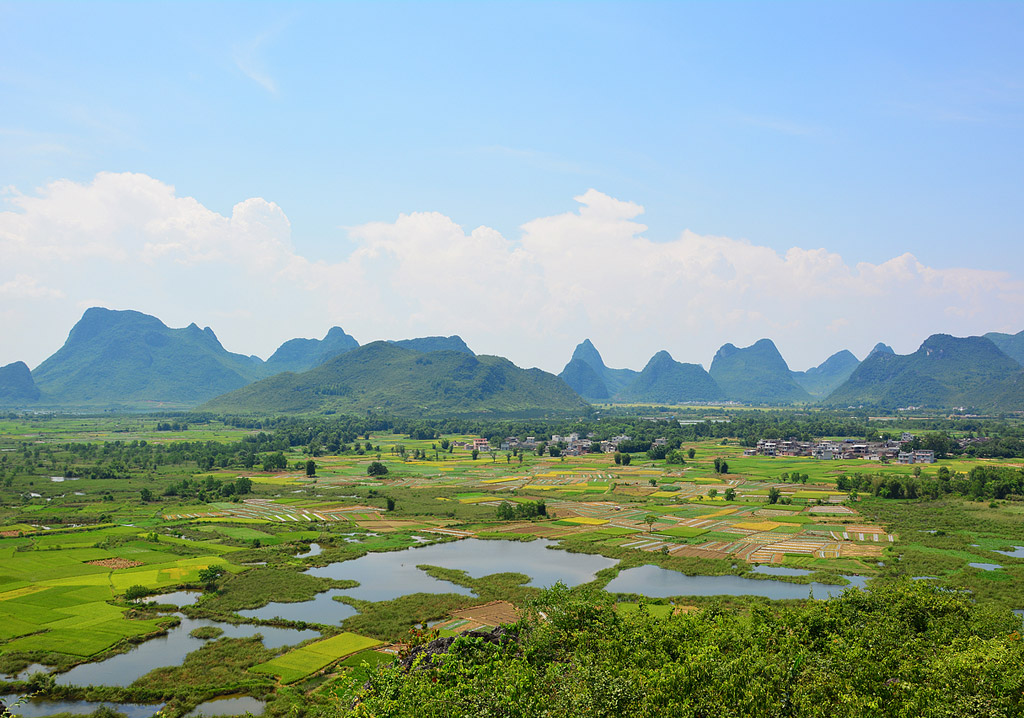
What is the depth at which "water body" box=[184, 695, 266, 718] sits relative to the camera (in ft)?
77.9

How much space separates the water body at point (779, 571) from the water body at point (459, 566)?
1026 cm

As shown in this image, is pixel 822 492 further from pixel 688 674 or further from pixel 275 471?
pixel 275 471

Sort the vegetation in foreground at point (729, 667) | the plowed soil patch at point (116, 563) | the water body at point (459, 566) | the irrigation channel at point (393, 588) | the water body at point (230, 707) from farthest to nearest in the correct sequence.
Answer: the plowed soil patch at point (116, 563) → the water body at point (459, 566) → the irrigation channel at point (393, 588) → the water body at point (230, 707) → the vegetation in foreground at point (729, 667)

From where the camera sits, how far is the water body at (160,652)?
87.3 ft

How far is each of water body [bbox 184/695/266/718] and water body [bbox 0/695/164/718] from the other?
5.28ft

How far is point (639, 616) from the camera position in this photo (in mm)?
26625

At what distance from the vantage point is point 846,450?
352 ft

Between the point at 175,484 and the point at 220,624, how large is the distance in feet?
176

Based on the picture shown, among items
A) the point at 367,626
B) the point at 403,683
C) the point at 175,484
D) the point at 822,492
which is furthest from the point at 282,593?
the point at 822,492

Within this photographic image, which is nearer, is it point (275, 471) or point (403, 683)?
point (403, 683)

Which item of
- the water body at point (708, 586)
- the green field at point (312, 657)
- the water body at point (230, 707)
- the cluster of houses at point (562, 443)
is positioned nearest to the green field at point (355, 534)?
the green field at point (312, 657)

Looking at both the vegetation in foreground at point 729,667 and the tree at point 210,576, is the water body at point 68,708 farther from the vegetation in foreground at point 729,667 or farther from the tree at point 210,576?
the tree at point 210,576

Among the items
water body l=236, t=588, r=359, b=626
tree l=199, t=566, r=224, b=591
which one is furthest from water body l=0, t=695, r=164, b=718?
tree l=199, t=566, r=224, b=591

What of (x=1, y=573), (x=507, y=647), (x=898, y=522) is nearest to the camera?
(x=507, y=647)
